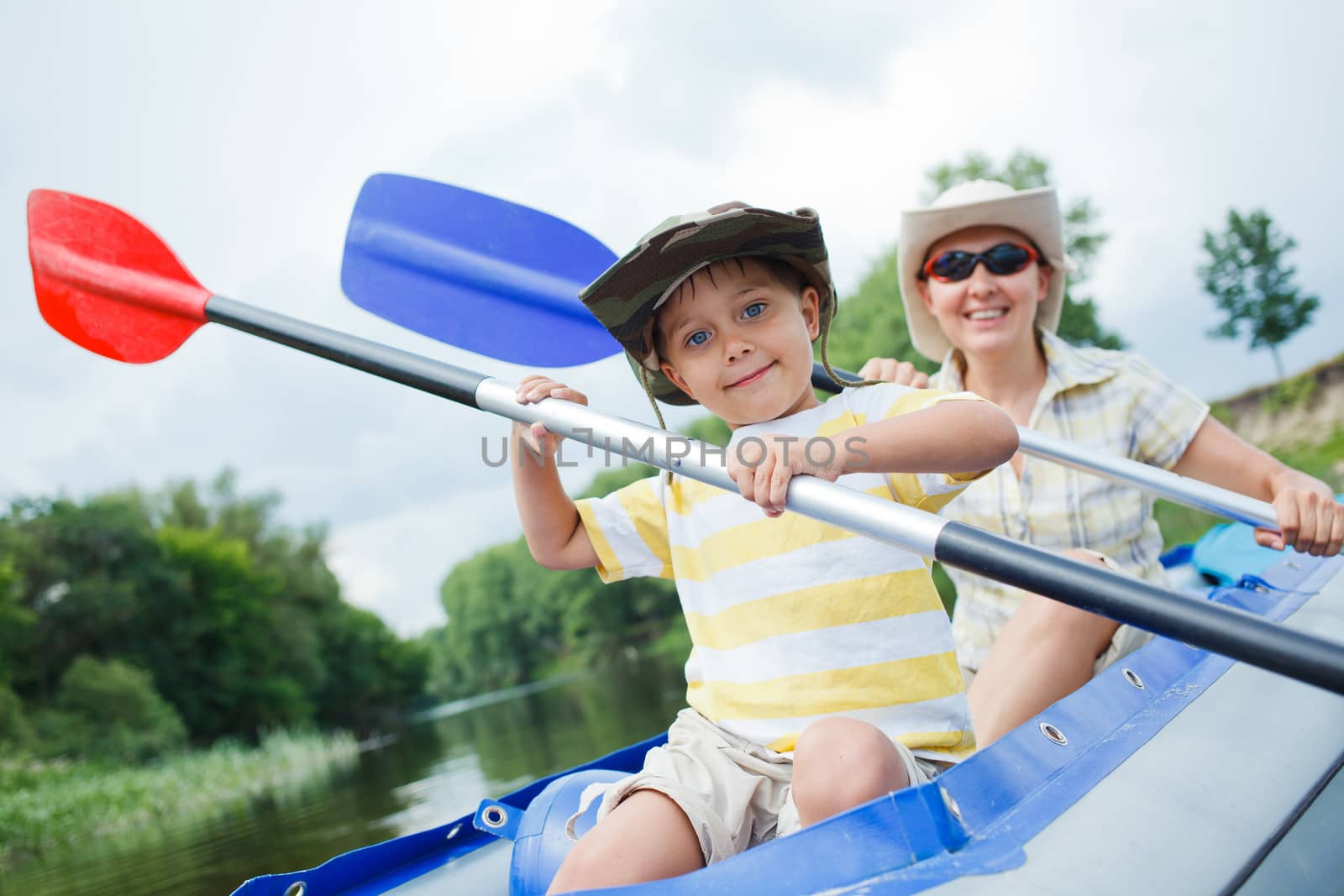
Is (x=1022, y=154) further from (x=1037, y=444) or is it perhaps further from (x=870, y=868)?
(x=870, y=868)

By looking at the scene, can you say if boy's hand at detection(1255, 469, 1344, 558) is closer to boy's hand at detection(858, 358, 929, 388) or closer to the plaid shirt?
the plaid shirt

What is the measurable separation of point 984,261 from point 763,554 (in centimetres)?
125

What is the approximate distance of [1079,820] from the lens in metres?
1.08

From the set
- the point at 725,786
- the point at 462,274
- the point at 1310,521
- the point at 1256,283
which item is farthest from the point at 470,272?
the point at 1256,283

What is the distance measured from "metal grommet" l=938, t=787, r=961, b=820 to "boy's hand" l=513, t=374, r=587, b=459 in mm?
803

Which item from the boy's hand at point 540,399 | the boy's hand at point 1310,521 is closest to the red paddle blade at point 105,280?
the boy's hand at point 540,399

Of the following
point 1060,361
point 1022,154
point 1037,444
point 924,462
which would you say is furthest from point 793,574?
point 1022,154

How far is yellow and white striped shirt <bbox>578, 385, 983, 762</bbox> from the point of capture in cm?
135

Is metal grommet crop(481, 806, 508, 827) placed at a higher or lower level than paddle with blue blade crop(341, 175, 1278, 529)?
lower

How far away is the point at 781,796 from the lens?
52.1 inches

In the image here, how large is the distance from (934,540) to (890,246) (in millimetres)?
19745

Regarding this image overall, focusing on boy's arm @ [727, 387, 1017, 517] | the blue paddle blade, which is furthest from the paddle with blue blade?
boy's arm @ [727, 387, 1017, 517]

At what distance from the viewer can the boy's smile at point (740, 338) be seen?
1467mm

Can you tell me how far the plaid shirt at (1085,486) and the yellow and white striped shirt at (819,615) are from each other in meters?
0.80
